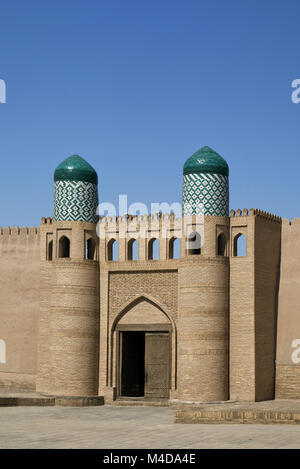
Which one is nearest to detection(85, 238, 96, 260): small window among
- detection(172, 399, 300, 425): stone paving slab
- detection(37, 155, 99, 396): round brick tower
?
detection(37, 155, 99, 396): round brick tower

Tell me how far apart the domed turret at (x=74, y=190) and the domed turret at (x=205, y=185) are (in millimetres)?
3066

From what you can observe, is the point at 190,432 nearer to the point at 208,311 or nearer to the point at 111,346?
the point at 208,311

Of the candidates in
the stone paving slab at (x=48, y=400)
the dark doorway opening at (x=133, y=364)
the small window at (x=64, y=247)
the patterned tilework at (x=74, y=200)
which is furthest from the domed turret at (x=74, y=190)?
the stone paving slab at (x=48, y=400)

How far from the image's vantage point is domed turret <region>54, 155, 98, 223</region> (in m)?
23.5

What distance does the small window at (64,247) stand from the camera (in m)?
24.0

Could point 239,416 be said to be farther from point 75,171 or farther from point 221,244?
point 75,171

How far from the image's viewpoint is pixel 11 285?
26078mm

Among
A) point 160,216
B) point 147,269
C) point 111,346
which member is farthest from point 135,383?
point 160,216

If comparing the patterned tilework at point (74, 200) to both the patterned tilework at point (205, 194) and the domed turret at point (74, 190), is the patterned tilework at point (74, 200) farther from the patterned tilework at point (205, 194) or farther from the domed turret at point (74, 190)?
the patterned tilework at point (205, 194)

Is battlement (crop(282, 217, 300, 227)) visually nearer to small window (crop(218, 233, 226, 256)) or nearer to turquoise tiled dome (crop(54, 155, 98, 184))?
small window (crop(218, 233, 226, 256))

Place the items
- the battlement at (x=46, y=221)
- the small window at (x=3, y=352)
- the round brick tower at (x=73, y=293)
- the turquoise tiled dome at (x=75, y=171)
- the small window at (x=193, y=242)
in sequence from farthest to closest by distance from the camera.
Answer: the small window at (x=3, y=352) → the battlement at (x=46, y=221) → the turquoise tiled dome at (x=75, y=171) → the round brick tower at (x=73, y=293) → the small window at (x=193, y=242)

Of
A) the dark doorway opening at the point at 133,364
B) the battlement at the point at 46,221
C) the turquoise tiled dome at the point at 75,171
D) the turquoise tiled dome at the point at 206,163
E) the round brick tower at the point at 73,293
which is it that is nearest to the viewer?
the turquoise tiled dome at the point at 206,163
